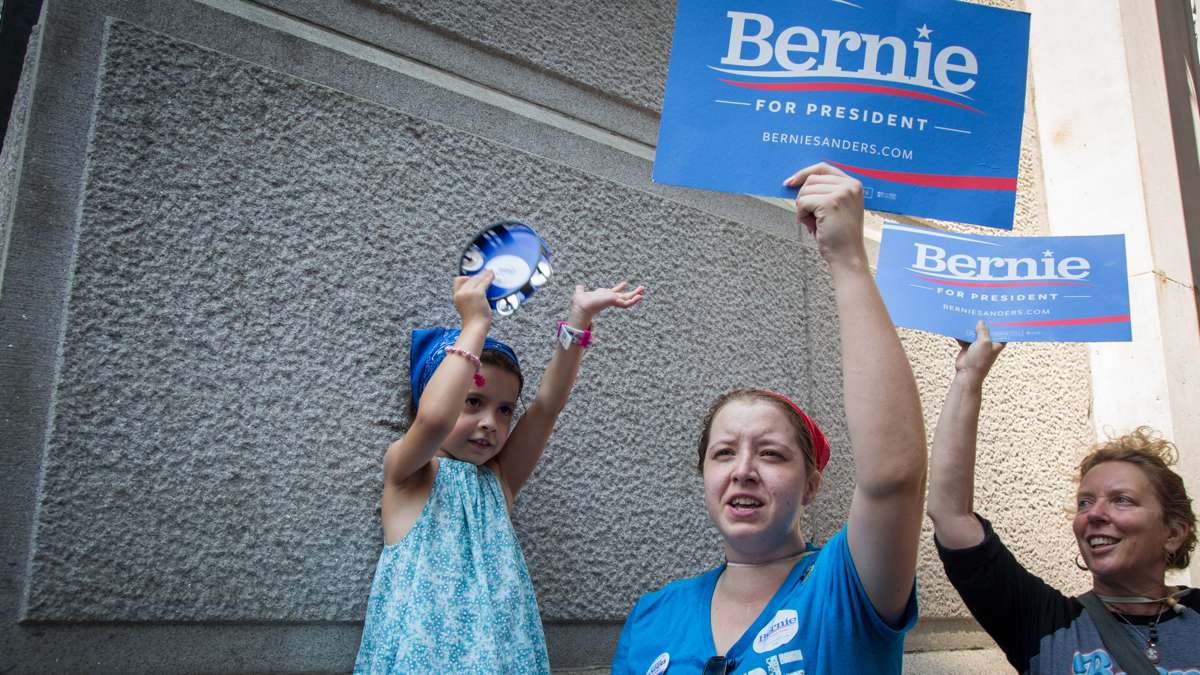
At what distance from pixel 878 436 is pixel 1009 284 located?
1.10m

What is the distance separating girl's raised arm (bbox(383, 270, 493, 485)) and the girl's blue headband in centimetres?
14

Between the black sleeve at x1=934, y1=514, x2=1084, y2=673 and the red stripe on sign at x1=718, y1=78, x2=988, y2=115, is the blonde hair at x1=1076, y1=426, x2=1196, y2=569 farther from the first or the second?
the red stripe on sign at x1=718, y1=78, x2=988, y2=115

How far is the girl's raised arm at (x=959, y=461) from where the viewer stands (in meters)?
2.18

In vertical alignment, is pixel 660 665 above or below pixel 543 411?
below

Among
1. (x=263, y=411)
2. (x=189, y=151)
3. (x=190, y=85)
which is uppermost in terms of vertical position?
(x=190, y=85)

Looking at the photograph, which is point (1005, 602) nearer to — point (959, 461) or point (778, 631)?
point (959, 461)

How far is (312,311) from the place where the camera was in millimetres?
2176

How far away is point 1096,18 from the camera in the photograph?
4699 millimetres

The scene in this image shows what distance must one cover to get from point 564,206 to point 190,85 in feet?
3.38

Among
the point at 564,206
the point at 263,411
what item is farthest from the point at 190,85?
the point at 564,206

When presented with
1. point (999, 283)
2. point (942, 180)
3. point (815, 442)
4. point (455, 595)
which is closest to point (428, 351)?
point (455, 595)

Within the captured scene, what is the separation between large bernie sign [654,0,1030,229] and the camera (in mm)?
1819

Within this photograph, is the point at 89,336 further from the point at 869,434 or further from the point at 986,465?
the point at 986,465

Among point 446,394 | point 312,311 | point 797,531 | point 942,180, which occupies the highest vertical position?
point 942,180
